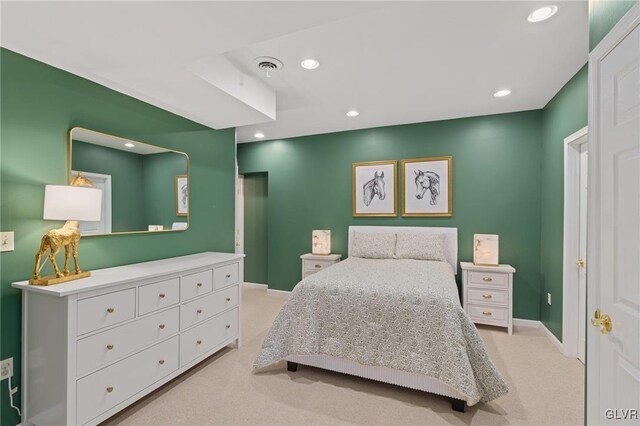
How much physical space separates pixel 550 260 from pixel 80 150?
14.7 ft

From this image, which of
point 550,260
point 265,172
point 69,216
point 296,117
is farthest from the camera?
point 265,172

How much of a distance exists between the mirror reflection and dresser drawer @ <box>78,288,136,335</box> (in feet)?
2.06

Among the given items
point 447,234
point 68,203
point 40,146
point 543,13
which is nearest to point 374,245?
point 447,234

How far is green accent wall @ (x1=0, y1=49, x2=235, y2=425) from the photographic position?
5.75 ft

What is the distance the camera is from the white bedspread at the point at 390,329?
1959 mm

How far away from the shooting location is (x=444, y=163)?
398 cm

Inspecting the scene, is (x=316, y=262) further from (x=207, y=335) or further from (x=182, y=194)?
(x=182, y=194)

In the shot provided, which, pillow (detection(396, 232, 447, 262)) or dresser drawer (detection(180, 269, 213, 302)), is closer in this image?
dresser drawer (detection(180, 269, 213, 302))

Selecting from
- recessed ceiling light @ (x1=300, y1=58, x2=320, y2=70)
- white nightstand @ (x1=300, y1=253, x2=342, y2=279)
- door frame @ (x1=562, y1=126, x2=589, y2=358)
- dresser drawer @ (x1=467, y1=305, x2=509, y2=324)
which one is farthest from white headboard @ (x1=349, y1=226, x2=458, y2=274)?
recessed ceiling light @ (x1=300, y1=58, x2=320, y2=70)

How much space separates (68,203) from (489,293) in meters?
3.97

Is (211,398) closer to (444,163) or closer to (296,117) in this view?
(296,117)

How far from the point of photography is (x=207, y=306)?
2.59m

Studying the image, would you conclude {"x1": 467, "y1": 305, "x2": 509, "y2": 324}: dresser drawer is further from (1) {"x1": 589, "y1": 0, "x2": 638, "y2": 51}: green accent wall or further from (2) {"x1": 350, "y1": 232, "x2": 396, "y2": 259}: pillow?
(1) {"x1": 589, "y1": 0, "x2": 638, "y2": 51}: green accent wall

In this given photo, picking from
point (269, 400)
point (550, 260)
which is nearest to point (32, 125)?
point (269, 400)
